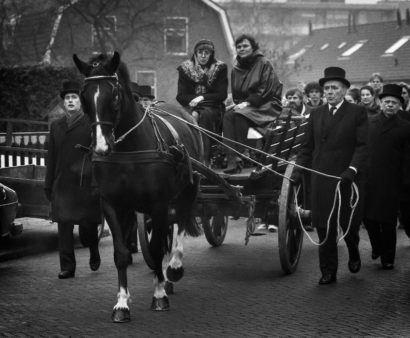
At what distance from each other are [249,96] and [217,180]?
1.54 m

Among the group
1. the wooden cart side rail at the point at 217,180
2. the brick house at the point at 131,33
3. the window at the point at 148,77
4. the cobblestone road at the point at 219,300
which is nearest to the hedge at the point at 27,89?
the brick house at the point at 131,33

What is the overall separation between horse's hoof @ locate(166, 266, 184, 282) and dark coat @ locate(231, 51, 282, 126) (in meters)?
2.21

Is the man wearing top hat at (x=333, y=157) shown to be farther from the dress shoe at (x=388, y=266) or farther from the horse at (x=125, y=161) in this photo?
the horse at (x=125, y=161)

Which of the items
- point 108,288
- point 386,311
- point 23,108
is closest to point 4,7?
point 23,108

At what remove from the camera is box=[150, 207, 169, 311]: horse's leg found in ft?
26.2

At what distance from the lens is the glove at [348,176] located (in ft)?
29.3

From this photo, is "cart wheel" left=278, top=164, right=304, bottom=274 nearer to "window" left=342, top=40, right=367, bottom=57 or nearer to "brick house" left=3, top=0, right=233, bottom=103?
"brick house" left=3, top=0, right=233, bottom=103

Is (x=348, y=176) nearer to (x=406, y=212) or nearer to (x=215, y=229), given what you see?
(x=406, y=212)

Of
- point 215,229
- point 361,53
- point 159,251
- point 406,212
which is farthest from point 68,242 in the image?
point 361,53

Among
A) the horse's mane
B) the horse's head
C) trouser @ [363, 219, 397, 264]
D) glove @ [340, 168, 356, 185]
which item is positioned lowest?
trouser @ [363, 219, 397, 264]

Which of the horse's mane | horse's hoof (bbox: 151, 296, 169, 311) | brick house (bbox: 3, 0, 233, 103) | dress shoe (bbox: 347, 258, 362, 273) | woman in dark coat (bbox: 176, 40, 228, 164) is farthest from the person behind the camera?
brick house (bbox: 3, 0, 233, 103)

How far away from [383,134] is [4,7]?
67.7 feet

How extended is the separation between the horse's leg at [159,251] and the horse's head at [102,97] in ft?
3.26

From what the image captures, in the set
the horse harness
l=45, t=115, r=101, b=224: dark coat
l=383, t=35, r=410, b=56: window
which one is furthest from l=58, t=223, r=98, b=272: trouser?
l=383, t=35, r=410, b=56: window
